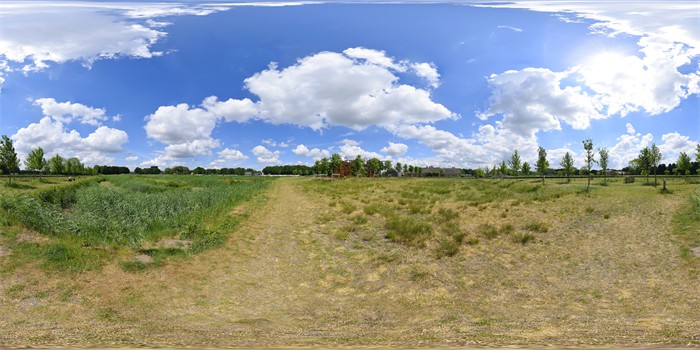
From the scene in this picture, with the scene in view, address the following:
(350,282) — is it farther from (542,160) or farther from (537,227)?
(542,160)

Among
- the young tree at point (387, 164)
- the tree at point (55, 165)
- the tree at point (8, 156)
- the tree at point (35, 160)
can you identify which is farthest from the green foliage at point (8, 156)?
the young tree at point (387, 164)

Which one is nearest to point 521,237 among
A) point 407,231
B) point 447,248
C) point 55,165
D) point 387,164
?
point 447,248

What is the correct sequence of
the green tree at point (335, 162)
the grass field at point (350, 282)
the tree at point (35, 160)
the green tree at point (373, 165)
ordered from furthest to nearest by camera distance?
the green tree at point (373, 165), the green tree at point (335, 162), the tree at point (35, 160), the grass field at point (350, 282)

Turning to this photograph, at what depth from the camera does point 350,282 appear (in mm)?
12656

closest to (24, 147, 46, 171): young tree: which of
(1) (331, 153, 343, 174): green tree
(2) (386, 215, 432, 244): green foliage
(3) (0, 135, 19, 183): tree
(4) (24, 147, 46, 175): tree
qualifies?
(4) (24, 147, 46, 175): tree

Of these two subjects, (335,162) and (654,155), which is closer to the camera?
(654,155)

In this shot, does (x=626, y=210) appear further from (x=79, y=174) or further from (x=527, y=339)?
(x=79, y=174)

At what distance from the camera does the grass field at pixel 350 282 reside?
8.04 metres

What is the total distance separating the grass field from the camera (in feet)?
26.4

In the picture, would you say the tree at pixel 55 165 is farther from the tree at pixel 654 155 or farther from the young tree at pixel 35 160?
the tree at pixel 654 155

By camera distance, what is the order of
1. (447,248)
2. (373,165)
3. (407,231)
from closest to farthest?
(447,248), (407,231), (373,165)

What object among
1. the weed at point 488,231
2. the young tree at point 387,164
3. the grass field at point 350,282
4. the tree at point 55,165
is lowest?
the grass field at point 350,282

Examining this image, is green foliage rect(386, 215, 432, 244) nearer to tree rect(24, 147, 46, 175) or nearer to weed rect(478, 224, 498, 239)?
weed rect(478, 224, 498, 239)

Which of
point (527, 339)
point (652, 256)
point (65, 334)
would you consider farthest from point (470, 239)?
point (65, 334)
